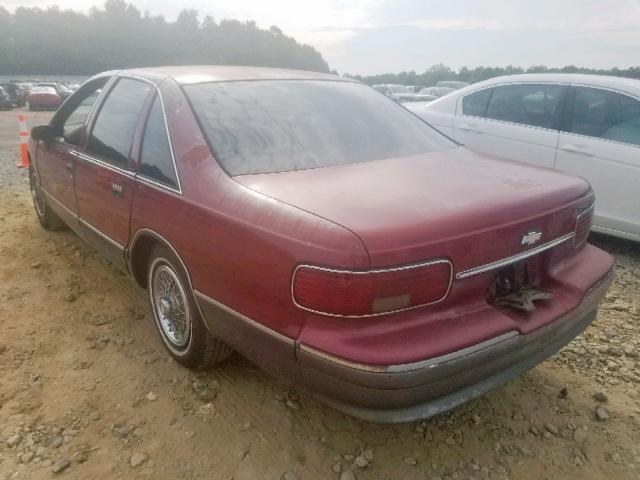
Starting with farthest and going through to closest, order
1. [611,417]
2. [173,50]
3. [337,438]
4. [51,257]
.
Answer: [173,50] → [51,257] → [611,417] → [337,438]

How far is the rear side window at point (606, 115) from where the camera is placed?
436cm

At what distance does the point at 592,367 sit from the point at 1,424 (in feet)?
9.67

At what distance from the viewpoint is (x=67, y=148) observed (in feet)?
12.1

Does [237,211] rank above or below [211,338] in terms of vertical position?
above

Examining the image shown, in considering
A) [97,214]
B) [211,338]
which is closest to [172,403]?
[211,338]

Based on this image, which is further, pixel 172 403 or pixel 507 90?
pixel 507 90

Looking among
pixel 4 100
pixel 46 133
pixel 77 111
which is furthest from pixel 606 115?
pixel 4 100

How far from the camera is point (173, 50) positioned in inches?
2852

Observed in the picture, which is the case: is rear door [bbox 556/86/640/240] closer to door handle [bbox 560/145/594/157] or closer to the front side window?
door handle [bbox 560/145/594/157]

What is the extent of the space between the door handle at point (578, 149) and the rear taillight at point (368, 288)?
3332mm

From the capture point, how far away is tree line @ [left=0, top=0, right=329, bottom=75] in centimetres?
6247

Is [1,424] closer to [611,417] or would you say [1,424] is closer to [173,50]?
[611,417]

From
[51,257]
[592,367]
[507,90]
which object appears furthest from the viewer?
A: [507,90]

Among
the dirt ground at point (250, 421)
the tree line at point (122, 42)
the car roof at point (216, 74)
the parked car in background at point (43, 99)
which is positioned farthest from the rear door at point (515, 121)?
the tree line at point (122, 42)
